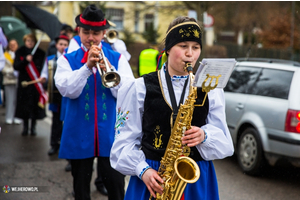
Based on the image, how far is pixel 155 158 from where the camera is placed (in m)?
2.31

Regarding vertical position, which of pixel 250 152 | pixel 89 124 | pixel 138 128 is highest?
pixel 138 128

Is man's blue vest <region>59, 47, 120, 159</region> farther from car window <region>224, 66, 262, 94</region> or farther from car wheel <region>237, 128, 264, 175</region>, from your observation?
car window <region>224, 66, 262, 94</region>

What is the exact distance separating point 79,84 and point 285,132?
297 cm

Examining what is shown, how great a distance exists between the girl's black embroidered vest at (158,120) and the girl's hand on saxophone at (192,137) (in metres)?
0.15

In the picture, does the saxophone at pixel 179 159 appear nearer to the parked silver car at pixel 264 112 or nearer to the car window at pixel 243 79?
the parked silver car at pixel 264 112

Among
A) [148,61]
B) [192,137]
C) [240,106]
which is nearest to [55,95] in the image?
[148,61]

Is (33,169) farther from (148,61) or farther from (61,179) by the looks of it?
(148,61)

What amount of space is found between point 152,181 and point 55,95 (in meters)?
4.78

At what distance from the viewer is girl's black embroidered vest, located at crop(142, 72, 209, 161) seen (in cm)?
225

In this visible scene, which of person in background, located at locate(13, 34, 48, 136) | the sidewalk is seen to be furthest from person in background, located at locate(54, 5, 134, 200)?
person in background, located at locate(13, 34, 48, 136)

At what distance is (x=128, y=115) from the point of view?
235cm

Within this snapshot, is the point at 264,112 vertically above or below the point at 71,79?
below

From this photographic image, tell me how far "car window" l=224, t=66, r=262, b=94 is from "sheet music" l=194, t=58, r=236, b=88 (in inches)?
164

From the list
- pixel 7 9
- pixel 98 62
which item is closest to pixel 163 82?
pixel 98 62
